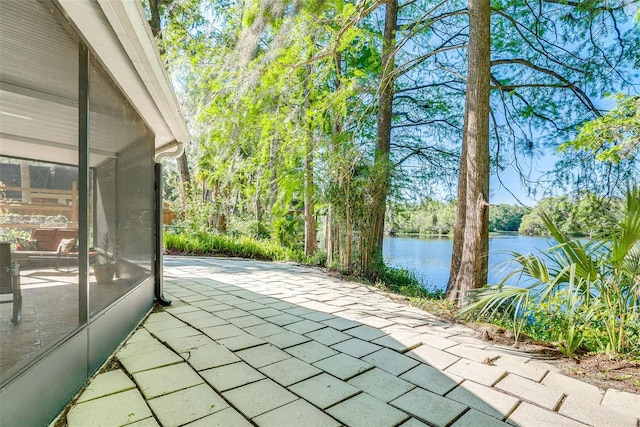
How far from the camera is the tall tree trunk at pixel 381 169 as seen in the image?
5.15 metres

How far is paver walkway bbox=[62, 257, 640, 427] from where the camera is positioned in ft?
4.75

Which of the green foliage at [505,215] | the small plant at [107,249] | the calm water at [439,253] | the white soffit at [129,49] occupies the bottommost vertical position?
the calm water at [439,253]

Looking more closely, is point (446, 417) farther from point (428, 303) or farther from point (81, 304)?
point (428, 303)

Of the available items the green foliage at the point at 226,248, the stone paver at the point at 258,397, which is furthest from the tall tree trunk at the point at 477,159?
the green foliage at the point at 226,248

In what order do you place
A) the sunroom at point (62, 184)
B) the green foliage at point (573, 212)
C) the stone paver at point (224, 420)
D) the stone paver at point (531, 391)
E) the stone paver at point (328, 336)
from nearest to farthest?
1. the sunroom at point (62, 184)
2. the stone paver at point (224, 420)
3. the stone paver at point (531, 391)
4. the stone paver at point (328, 336)
5. the green foliage at point (573, 212)

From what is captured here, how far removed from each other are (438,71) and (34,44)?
22.8 feet

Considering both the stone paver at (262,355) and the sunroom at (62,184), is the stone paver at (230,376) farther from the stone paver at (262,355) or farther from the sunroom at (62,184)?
the sunroom at (62,184)

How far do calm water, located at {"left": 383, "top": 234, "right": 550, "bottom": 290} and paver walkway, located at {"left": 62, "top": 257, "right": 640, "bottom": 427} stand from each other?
773mm

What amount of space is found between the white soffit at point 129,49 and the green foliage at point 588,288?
Answer: 274 centimetres

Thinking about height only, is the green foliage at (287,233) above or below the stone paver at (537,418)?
above

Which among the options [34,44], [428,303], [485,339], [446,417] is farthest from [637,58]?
[34,44]

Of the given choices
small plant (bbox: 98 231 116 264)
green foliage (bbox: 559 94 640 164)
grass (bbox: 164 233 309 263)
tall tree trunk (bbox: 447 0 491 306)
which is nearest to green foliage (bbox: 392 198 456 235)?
tall tree trunk (bbox: 447 0 491 306)

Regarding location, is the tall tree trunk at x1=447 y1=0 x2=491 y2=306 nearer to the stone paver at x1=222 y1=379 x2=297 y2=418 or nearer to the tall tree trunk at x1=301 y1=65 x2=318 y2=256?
the stone paver at x1=222 y1=379 x2=297 y2=418

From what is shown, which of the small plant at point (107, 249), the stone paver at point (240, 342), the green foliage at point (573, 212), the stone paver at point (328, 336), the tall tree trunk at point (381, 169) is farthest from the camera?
the tall tree trunk at point (381, 169)
